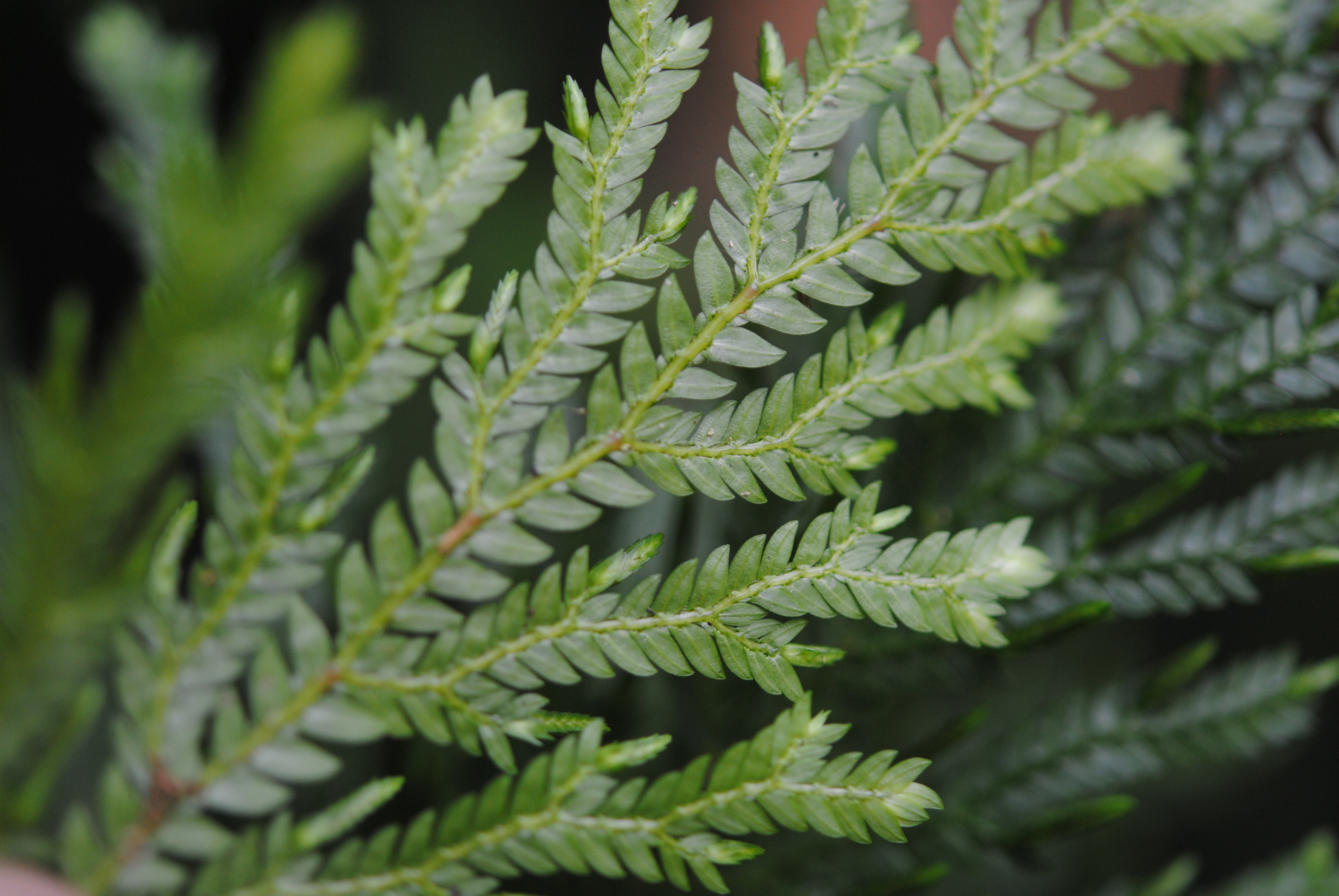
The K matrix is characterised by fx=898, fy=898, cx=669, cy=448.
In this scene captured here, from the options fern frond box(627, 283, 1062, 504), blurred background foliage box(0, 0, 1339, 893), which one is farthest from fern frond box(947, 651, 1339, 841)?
fern frond box(627, 283, 1062, 504)

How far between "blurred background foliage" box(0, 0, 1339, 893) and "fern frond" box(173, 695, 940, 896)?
0.11 meters

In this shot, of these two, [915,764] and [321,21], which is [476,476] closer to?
[915,764]

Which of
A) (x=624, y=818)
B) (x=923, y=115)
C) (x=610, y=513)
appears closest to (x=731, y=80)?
(x=923, y=115)

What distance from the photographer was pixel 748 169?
1.34 ft

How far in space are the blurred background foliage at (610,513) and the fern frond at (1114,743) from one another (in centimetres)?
5

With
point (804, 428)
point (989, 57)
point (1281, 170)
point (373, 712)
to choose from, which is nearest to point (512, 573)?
point (373, 712)

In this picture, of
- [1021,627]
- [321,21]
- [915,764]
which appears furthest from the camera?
[321,21]

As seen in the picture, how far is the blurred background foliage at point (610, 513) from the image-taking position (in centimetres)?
56

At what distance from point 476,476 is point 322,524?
0.28ft

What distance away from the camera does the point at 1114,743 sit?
58 cm

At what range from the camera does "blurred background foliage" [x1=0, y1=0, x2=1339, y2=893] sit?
1.84ft

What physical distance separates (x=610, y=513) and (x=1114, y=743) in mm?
360

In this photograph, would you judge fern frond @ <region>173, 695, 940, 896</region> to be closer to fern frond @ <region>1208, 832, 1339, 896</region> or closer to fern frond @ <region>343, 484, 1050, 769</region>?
fern frond @ <region>343, 484, 1050, 769</region>

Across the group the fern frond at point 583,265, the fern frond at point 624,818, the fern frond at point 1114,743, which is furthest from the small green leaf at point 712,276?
the fern frond at point 1114,743
